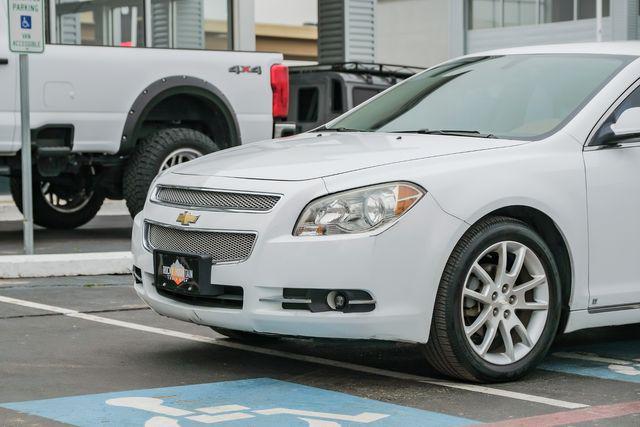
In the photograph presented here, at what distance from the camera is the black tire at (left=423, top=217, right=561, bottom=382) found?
5805 mm

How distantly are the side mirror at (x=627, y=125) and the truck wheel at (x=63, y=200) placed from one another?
7.90 meters

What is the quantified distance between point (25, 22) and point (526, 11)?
2566cm

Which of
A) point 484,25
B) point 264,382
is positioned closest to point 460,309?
point 264,382

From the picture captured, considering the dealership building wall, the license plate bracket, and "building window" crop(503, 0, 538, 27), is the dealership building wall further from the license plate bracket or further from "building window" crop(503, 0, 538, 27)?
the license plate bracket

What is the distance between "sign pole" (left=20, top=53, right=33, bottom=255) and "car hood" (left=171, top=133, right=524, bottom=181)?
14.0 feet

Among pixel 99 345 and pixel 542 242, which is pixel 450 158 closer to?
pixel 542 242

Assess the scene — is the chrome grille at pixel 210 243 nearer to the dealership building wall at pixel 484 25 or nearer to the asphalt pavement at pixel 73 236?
the asphalt pavement at pixel 73 236

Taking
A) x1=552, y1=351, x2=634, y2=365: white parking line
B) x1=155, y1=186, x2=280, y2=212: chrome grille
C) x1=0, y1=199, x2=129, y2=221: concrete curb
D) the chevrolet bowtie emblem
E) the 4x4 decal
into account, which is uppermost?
the 4x4 decal

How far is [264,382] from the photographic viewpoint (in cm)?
602

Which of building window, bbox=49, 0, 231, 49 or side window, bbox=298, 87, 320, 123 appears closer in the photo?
building window, bbox=49, 0, 231, 49

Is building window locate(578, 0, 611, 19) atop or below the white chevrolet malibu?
atop

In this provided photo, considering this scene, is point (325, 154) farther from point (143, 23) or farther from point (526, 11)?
point (526, 11)

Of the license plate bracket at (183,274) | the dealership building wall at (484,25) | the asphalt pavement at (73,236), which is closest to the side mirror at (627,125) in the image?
the license plate bracket at (183,274)

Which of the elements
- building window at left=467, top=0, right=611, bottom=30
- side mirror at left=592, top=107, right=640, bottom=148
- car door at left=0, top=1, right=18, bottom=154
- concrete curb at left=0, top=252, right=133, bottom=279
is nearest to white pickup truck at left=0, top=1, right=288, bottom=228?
car door at left=0, top=1, right=18, bottom=154
